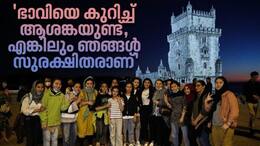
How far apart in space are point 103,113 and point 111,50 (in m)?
4.77

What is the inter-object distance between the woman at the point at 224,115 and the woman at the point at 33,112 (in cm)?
266

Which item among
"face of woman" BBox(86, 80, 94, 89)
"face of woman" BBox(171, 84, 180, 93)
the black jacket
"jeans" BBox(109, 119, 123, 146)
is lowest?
"jeans" BBox(109, 119, 123, 146)

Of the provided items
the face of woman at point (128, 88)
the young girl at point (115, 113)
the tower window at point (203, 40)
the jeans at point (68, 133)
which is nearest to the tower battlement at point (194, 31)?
the tower window at point (203, 40)

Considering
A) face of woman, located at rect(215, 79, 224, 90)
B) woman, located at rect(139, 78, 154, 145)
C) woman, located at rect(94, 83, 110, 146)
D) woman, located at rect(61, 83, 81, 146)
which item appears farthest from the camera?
woman, located at rect(139, 78, 154, 145)

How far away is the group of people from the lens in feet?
19.7

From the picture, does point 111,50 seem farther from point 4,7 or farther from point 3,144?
point 3,144

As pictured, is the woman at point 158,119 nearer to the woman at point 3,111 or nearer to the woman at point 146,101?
the woman at point 146,101

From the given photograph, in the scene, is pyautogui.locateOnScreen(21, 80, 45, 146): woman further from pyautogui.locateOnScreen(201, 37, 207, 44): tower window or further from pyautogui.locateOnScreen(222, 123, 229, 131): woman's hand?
pyautogui.locateOnScreen(201, 37, 207, 44): tower window

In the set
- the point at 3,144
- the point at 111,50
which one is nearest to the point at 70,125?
the point at 3,144

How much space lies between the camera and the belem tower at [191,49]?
12484 millimetres

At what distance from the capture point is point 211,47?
13.4 metres

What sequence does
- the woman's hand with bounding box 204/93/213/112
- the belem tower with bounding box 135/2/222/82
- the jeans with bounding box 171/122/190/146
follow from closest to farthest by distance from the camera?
the woman's hand with bounding box 204/93/213/112 < the jeans with bounding box 171/122/190/146 < the belem tower with bounding box 135/2/222/82

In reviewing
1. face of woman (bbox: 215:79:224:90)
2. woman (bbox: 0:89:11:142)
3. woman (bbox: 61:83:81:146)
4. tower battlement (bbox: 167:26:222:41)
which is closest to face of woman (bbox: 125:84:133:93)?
woman (bbox: 61:83:81:146)

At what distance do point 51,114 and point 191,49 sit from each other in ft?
26.8
